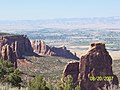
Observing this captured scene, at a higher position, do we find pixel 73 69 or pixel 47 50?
pixel 73 69

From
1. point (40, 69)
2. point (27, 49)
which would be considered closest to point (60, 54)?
point (27, 49)

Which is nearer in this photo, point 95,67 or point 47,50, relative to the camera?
point 95,67

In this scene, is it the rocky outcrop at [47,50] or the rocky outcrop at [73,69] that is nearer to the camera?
the rocky outcrop at [73,69]

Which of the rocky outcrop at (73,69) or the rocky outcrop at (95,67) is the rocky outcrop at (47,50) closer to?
the rocky outcrop at (95,67)

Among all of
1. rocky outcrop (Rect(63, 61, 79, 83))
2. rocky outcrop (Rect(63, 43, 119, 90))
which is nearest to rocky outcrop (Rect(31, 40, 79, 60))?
rocky outcrop (Rect(63, 43, 119, 90))
